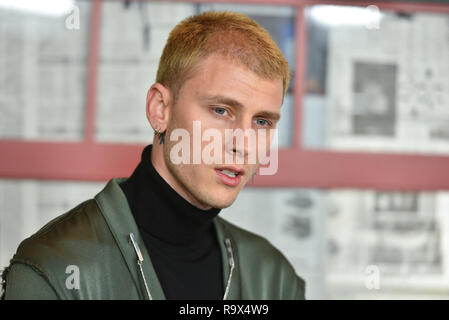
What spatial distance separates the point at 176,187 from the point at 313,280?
0.75 meters

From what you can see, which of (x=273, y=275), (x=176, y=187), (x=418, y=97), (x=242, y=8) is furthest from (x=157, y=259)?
(x=418, y=97)

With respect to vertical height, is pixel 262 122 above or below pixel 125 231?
Answer: above

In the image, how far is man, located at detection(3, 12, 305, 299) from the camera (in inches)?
28.2

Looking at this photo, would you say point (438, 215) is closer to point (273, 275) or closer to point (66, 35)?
point (273, 275)

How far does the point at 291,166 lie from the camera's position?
1.42 metres

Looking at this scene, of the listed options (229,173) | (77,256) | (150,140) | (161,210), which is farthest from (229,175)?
(150,140)

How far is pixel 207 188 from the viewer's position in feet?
2.42

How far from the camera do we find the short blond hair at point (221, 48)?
74 cm

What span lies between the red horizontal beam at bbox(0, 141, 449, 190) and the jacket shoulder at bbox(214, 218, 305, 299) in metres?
0.48

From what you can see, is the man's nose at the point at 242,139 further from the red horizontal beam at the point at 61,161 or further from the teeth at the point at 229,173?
the red horizontal beam at the point at 61,161

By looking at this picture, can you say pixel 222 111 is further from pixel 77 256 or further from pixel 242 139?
pixel 77 256

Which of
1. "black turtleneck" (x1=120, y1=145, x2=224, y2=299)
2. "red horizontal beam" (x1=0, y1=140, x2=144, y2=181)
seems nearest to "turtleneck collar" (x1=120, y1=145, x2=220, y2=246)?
"black turtleneck" (x1=120, y1=145, x2=224, y2=299)

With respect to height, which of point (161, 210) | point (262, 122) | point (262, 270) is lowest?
point (262, 270)

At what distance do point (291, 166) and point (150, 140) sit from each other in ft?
1.19
